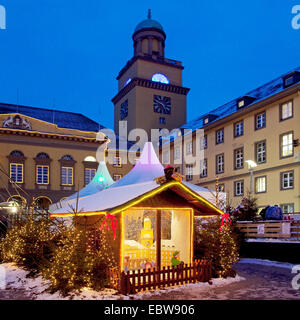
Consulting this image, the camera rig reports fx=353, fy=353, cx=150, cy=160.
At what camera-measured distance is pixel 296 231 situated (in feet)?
56.7

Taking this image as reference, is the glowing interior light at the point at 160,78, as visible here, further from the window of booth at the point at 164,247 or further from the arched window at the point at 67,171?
the window of booth at the point at 164,247

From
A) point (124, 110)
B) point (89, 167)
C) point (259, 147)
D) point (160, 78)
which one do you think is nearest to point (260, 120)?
point (259, 147)

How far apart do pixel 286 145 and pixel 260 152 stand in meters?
3.12

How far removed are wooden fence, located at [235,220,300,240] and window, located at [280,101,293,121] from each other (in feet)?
38.7

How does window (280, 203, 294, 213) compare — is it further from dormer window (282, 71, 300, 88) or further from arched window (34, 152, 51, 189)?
arched window (34, 152, 51, 189)

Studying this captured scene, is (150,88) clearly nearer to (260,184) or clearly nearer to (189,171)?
(189,171)

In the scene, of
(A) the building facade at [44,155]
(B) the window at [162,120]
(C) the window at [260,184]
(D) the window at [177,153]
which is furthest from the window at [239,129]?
(B) the window at [162,120]

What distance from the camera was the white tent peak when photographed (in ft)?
51.0

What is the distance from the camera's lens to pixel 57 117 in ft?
151

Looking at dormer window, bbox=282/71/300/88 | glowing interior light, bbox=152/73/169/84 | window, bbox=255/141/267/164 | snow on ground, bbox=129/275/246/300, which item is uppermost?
glowing interior light, bbox=152/73/169/84

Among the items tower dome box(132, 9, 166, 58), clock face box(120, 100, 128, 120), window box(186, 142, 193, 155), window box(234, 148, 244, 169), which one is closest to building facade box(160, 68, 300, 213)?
window box(234, 148, 244, 169)

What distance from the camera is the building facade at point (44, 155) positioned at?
3900cm
